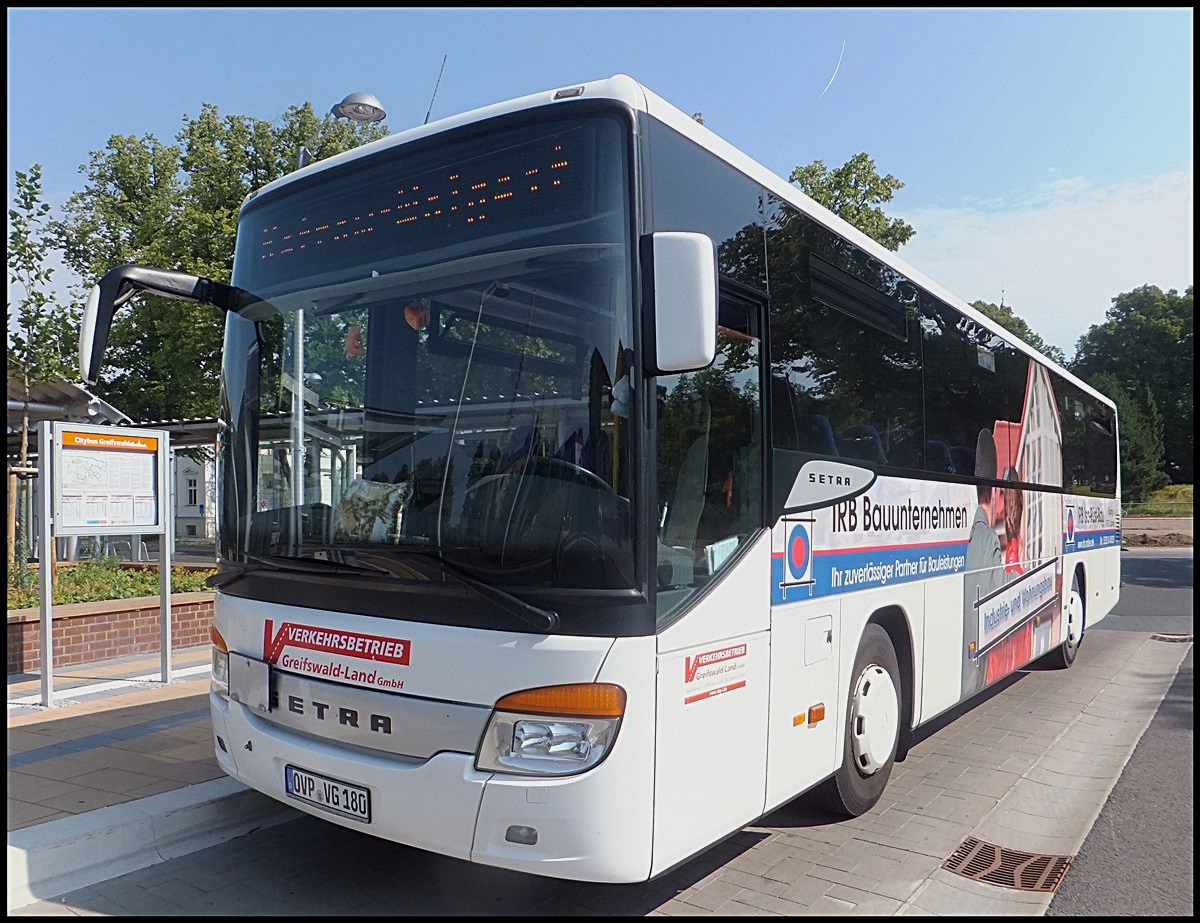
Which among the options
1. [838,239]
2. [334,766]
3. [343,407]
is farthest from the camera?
[838,239]

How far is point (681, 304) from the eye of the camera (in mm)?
3535

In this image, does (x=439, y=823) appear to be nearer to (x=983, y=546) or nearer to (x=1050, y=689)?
(x=983, y=546)

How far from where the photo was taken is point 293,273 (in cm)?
455

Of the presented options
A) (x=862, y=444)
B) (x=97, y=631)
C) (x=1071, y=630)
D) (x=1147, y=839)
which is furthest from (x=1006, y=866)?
(x=97, y=631)

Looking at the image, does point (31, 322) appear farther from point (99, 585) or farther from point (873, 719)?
point (873, 719)

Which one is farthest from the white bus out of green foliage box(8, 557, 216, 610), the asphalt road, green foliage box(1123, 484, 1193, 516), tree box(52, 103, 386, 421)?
green foliage box(1123, 484, 1193, 516)

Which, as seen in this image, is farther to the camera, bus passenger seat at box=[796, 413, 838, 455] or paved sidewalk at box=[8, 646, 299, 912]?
bus passenger seat at box=[796, 413, 838, 455]

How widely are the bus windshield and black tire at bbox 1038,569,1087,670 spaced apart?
8.33 m

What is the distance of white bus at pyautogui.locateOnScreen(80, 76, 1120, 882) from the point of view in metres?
3.54

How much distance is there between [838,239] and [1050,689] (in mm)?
6237

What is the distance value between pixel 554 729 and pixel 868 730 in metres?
2.57

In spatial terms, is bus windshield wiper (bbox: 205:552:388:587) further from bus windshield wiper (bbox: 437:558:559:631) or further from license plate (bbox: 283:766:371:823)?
license plate (bbox: 283:766:371:823)

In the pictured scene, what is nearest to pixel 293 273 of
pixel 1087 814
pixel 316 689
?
pixel 316 689

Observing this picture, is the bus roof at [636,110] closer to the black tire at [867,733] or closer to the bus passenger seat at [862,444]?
the bus passenger seat at [862,444]
